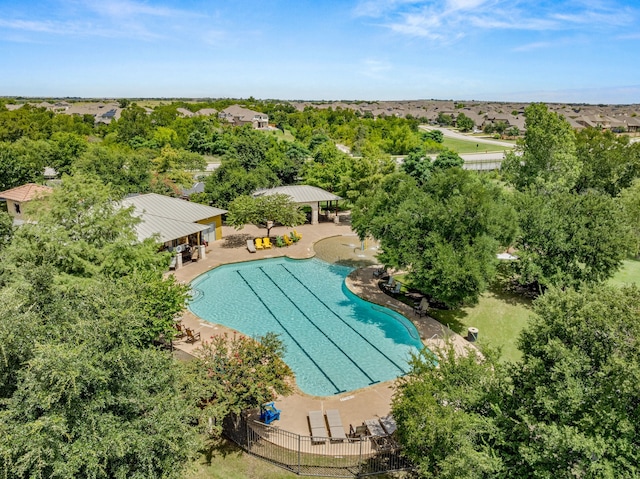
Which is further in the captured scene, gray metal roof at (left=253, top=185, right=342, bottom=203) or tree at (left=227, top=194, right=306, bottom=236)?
gray metal roof at (left=253, top=185, right=342, bottom=203)

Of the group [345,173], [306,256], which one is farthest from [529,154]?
[306,256]

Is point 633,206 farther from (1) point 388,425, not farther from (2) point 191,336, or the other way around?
(2) point 191,336

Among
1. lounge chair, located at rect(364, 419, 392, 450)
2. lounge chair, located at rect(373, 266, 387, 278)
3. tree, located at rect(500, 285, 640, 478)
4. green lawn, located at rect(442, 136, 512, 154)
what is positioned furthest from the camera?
green lawn, located at rect(442, 136, 512, 154)

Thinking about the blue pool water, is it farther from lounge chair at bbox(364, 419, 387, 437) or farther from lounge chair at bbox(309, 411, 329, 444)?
lounge chair at bbox(364, 419, 387, 437)

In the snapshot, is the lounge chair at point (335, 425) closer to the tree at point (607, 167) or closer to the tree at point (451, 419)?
the tree at point (451, 419)

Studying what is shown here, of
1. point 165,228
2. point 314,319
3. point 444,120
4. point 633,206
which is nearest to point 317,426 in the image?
point 314,319

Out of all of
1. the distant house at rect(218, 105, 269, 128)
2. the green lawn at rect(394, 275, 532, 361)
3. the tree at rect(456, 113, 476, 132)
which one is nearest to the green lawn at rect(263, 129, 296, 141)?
the distant house at rect(218, 105, 269, 128)

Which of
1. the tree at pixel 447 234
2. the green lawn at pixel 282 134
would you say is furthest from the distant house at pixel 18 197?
the green lawn at pixel 282 134

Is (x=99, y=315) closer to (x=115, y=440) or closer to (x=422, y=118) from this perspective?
(x=115, y=440)
